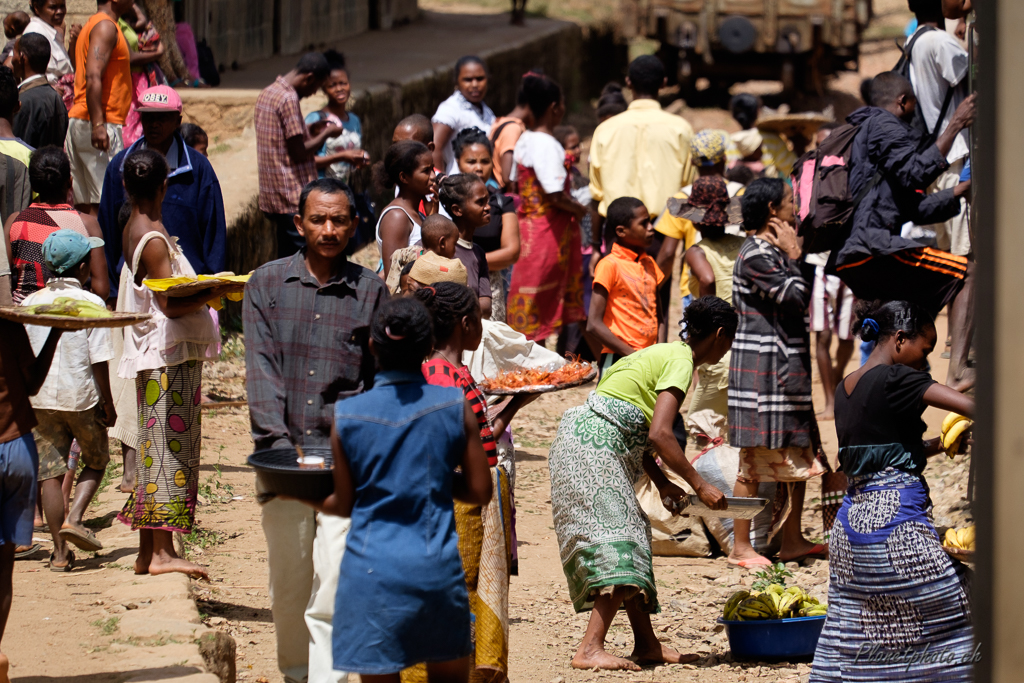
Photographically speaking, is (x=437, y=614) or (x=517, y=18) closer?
(x=437, y=614)

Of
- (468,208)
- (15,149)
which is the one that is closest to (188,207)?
(15,149)

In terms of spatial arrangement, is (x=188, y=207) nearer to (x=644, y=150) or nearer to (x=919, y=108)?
(x=644, y=150)

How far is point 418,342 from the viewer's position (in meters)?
3.09

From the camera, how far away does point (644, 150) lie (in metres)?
7.73

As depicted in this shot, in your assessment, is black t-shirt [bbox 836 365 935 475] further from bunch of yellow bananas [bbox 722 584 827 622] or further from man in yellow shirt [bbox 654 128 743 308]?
man in yellow shirt [bbox 654 128 743 308]

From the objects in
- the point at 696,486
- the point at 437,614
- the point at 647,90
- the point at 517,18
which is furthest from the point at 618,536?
the point at 517,18

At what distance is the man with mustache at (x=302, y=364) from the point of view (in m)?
3.55

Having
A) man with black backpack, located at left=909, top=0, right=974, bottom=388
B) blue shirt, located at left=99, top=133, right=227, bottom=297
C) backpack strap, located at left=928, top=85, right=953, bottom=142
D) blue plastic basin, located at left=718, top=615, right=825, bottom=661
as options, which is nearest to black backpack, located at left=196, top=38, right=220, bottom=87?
blue shirt, located at left=99, top=133, right=227, bottom=297

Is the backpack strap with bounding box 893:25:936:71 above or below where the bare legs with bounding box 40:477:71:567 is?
above

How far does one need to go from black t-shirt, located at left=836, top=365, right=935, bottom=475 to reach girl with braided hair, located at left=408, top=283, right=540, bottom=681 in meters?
1.21

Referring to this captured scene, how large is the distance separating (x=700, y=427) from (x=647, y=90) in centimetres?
267

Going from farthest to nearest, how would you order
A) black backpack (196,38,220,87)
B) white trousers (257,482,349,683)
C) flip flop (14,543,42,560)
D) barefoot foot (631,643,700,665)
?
black backpack (196,38,220,87) < flip flop (14,543,42,560) < barefoot foot (631,643,700,665) < white trousers (257,482,349,683)

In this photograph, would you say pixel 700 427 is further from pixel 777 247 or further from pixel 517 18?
pixel 517 18

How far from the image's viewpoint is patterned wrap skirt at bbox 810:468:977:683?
3.70 meters
